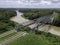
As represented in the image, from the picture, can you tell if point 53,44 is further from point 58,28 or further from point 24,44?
point 58,28

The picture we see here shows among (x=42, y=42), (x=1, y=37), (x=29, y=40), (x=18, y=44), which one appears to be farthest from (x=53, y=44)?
(x=1, y=37)

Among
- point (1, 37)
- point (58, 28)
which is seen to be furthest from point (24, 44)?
point (58, 28)

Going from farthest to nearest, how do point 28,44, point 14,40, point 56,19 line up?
point 56,19 → point 14,40 → point 28,44

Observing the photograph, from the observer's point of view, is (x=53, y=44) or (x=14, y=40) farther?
(x=14, y=40)

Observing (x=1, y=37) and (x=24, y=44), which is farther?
(x=1, y=37)

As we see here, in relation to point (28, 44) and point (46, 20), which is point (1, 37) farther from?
point (46, 20)

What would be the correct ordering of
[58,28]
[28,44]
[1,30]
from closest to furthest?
1. [28,44]
2. [1,30]
3. [58,28]

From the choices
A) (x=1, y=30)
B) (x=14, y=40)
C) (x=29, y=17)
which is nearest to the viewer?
(x=14, y=40)

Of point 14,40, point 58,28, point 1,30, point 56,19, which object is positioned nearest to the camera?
point 14,40

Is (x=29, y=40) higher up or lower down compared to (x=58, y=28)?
higher up
